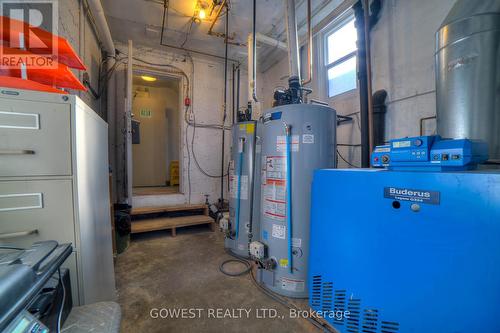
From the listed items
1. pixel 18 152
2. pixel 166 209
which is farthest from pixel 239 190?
pixel 18 152

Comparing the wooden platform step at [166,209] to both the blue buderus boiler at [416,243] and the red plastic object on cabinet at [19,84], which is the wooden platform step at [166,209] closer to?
the red plastic object on cabinet at [19,84]

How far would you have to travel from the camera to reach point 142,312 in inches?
59.0

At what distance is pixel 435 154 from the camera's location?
886mm

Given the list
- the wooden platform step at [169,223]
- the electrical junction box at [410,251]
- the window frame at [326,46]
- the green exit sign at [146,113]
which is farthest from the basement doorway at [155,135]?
the electrical junction box at [410,251]

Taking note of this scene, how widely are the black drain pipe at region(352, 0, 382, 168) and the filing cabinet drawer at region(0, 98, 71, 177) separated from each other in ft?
7.66

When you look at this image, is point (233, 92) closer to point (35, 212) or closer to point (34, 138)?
point (34, 138)

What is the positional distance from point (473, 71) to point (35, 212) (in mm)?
2344

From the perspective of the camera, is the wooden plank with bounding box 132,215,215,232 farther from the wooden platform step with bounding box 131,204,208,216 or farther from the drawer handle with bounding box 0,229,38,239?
the drawer handle with bounding box 0,229,38,239

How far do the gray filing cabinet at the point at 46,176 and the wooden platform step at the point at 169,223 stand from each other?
1919 millimetres

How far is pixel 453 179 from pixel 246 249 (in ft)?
6.56

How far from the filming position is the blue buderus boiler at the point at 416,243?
75 cm

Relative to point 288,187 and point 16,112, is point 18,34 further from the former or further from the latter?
point 288,187

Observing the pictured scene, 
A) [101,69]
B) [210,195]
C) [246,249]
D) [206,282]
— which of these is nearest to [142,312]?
[206,282]

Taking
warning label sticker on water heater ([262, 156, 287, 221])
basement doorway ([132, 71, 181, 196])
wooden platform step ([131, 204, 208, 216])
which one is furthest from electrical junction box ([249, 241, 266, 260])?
basement doorway ([132, 71, 181, 196])
